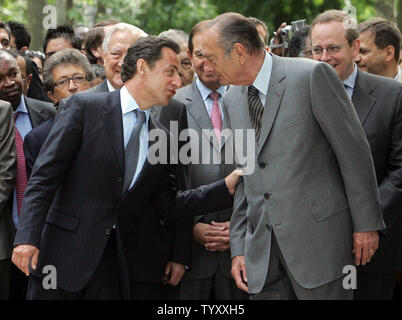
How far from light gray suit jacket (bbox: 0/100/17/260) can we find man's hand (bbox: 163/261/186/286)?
121 cm

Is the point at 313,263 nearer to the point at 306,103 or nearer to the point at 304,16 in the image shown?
the point at 306,103

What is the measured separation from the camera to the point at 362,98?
15.8 ft

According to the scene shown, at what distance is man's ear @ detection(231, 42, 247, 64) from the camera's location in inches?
164

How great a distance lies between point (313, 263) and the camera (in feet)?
13.1

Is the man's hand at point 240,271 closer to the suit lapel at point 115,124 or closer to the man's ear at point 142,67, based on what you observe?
the suit lapel at point 115,124

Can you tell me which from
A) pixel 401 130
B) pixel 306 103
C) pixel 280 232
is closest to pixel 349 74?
pixel 401 130

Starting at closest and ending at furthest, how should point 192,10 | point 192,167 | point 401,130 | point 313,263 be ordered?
1. point 313,263
2. point 401,130
3. point 192,167
4. point 192,10

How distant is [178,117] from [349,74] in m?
1.21

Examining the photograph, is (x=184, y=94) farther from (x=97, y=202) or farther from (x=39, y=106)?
(x=97, y=202)

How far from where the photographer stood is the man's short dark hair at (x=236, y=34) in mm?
4195

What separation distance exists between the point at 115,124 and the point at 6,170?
1.13 m

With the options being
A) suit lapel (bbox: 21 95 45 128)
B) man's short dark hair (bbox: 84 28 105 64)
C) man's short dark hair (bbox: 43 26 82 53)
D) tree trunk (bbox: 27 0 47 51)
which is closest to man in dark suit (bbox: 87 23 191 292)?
suit lapel (bbox: 21 95 45 128)

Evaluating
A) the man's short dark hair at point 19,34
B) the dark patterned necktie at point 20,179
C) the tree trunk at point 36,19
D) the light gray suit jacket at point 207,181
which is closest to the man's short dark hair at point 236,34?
the light gray suit jacket at point 207,181

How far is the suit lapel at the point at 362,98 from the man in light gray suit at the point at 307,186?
77 centimetres
